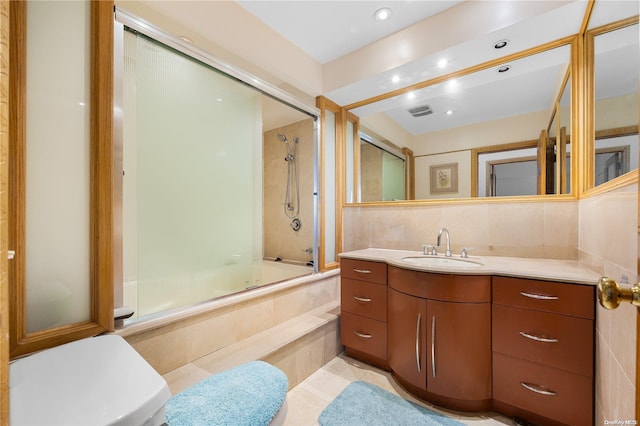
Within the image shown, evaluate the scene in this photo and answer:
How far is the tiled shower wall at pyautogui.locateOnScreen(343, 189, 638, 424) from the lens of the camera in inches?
32.9

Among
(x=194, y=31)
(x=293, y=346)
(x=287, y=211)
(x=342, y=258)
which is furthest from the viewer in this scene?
(x=287, y=211)

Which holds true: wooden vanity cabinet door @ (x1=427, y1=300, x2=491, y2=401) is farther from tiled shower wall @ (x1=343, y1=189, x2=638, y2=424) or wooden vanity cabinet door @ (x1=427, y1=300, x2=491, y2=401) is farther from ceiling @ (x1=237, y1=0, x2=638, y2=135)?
ceiling @ (x1=237, y1=0, x2=638, y2=135)

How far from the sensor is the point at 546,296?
1.26 meters

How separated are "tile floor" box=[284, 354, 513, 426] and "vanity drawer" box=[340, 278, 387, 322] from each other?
0.40m

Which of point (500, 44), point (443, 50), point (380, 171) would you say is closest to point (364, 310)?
point (380, 171)

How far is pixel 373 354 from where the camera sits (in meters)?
1.85

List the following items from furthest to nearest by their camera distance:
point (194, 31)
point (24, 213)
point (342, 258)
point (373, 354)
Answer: point (342, 258)
point (373, 354)
point (194, 31)
point (24, 213)

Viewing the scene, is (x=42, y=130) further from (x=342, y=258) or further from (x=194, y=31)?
(x=342, y=258)

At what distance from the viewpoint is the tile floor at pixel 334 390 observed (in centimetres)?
141

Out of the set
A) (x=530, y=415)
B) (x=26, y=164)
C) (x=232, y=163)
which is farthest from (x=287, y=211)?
(x=530, y=415)

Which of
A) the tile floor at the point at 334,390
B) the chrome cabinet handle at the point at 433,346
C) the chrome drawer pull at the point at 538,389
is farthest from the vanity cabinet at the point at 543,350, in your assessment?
the chrome cabinet handle at the point at 433,346

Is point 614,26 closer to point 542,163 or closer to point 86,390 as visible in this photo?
point 542,163

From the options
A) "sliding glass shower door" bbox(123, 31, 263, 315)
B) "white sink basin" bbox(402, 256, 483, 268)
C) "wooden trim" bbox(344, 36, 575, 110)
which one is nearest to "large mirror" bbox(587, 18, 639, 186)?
"wooden trim" bbox(344, 36, 575, 110)

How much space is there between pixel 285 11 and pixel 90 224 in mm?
1770
